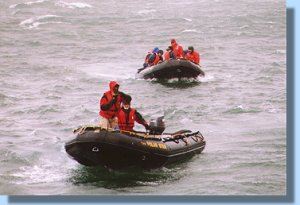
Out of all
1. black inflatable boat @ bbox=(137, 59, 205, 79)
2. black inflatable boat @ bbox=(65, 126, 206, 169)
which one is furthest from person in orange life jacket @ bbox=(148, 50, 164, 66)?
black inflatable boat @ bbox=(65, 126, 206, 169)

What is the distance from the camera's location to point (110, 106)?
9.69 metres

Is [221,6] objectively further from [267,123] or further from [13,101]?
[13,101]

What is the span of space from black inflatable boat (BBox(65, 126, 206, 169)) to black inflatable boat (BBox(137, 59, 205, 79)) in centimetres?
716

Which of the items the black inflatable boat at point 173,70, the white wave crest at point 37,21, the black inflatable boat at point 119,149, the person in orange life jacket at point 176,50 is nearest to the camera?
the black inflatable boat at point 119,149

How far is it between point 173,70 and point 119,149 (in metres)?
8.06

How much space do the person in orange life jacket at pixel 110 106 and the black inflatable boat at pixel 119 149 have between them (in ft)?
0.82

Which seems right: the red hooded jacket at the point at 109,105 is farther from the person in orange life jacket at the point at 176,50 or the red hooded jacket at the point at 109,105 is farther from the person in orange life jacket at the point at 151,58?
the person in orange life jacket at the point at 151,58

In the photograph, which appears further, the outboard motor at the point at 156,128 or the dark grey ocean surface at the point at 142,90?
the outboard motor at the point at 156,128

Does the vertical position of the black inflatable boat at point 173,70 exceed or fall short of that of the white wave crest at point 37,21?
it falls short

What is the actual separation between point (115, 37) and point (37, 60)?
100 inches

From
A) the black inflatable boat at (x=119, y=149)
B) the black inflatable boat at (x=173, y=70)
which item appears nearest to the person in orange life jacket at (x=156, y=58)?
the black inflatable boat at (x=173, y=70)

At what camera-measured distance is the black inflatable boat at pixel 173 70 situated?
56.6ft

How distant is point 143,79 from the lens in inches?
695

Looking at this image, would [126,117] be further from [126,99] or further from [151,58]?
[151,58]
